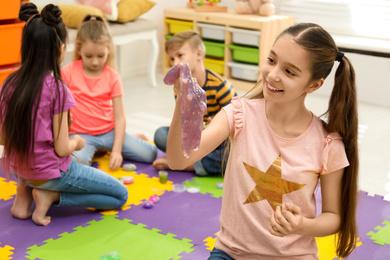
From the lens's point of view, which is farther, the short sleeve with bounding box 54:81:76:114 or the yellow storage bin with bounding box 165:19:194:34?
the yellow storage bin with bounding box 165:19:194:34

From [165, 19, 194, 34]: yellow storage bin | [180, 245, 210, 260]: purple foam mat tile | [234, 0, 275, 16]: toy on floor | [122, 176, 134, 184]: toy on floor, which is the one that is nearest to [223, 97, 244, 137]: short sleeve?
[180, 245, 210, 260]: purple foam mat tile

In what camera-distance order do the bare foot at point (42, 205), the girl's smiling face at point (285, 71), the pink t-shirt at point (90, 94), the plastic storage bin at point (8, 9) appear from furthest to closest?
the plastic storage bin at point (8, 9) → the pink t-shirt at point (90, 94) → the bare foot at point (42, 205) → the girl's smiling face at point (285, 71)

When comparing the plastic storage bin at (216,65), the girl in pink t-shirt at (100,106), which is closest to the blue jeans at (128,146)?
the girl in pink t-shirt at (100,106)

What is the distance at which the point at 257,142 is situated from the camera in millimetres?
1288

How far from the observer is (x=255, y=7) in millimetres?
4039

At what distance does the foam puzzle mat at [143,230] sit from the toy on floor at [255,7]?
2.03 metres

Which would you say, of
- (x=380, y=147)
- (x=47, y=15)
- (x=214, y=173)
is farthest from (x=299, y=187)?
(x=380, y=147)

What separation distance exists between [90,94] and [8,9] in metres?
0.87

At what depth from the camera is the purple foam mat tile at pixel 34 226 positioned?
5.86ft

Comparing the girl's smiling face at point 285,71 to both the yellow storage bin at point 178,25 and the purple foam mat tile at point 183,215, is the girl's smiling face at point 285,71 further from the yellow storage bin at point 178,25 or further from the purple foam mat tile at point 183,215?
the yellow storage bin at point 178,25

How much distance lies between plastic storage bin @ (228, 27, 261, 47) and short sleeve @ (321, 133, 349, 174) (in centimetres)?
267

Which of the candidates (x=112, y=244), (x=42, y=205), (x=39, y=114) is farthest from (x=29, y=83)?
(x=112, y=244)

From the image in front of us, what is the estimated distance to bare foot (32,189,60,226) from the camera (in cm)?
191

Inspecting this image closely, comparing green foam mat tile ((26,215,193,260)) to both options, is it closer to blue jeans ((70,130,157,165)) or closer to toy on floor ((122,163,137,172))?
Result: toy on floor ((122,163,137,172))
